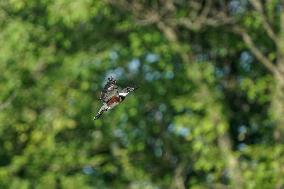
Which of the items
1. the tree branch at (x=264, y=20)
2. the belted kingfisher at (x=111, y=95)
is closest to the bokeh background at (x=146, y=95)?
the tree branch at (x=264, y=20)

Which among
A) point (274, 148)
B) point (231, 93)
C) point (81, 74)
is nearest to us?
point (274, 148)

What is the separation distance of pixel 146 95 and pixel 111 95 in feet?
47.6

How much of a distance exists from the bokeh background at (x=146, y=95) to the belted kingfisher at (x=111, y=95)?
11459mm

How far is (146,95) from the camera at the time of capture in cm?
1739

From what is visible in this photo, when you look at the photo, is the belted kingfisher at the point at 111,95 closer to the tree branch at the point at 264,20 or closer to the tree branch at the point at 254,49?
the tree branch at the point at 264,20

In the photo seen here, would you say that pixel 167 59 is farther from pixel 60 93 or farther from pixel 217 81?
pixel 60 93

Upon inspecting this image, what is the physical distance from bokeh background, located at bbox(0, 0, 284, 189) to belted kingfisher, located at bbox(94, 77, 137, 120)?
37.6 ft

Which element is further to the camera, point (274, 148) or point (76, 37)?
point (76, 37)

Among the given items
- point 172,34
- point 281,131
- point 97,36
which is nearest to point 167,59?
point 172,34

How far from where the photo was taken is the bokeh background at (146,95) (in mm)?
15344

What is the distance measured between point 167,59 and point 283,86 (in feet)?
8.04

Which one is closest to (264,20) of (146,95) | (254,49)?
(254,49)

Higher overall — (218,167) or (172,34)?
(172,34)

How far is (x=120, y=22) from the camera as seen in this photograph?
16297 mm
